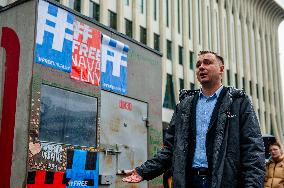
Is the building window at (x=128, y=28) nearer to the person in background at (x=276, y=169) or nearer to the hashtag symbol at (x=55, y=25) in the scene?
the person in background at (x=276, y=169)

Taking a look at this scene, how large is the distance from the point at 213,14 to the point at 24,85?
28214 mm

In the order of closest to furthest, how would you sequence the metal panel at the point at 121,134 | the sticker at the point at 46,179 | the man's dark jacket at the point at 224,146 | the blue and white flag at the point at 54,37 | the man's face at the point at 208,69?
the man's dark jacket at the point at 224,146
the man's face at the point at 208,69
the sticker at the point at 46,179
the blue and white flag at the point at 54,37
the metal panel at the point at 121,134

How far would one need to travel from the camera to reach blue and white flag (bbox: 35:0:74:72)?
211 inches

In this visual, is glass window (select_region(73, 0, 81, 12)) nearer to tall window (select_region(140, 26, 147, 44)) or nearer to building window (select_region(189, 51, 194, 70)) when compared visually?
tall window (select_region(140, 26, 147, 44))

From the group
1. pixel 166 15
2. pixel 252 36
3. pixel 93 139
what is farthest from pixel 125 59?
pixel 252 36

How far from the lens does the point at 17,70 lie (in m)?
5.31

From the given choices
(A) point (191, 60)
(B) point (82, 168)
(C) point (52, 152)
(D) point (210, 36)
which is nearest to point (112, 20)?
(A) point (191, 60)

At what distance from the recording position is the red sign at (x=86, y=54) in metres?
5.87

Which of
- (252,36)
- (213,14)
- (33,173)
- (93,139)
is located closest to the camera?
(33,173)

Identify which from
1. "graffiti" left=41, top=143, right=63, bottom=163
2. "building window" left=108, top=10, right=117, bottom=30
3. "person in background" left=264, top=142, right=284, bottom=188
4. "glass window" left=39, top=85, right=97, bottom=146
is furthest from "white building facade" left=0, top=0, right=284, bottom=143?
"person in background" left=264, top=142, right=284, bottom=188

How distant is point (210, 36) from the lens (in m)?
31.2

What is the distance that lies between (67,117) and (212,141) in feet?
9.84

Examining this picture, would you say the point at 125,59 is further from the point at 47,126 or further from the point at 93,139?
the point at 47,126

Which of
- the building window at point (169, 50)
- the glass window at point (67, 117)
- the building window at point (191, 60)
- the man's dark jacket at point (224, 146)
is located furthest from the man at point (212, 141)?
the building window at point (191, 60)
